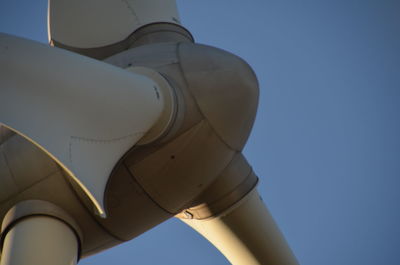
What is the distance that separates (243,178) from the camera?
6.59 meters

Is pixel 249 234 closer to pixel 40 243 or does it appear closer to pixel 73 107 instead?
pixel 40 243

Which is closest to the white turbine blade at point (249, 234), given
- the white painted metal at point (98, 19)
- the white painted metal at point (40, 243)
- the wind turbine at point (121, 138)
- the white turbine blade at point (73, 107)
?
Answer: the wind turbine at point (121, 138)

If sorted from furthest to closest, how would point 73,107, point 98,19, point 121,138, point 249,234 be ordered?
point 98,19 < point 249,234 < point 121,138 < point 73,107

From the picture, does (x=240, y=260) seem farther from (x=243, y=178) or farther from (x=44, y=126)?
(x=44, y=126)

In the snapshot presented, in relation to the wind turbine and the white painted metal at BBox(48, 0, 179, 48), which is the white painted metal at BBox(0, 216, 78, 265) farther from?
the white painted metal at BBox(48, 0, 179, 48)

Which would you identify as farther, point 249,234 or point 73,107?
point 249,234

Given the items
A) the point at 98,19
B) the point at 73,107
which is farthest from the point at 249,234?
the point at 73,107

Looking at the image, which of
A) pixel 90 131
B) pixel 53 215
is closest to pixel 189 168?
pixel 53 215

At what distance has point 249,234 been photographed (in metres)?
6.89

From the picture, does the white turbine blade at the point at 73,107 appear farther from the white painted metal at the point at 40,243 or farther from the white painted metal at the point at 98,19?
the white painted metal at the point at 98,19

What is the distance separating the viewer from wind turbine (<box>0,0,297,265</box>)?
155 inches

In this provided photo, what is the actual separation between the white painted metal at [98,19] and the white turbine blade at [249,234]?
8.45 feet

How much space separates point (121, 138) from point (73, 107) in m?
0.54

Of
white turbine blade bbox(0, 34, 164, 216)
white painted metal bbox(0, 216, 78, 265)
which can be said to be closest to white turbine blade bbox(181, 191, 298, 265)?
white painted metal bbox(0, 216, 78, 265)
